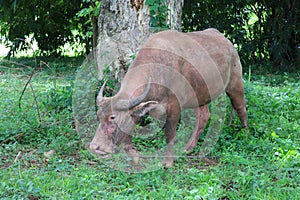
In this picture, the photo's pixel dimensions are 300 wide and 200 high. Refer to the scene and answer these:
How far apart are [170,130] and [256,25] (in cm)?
783

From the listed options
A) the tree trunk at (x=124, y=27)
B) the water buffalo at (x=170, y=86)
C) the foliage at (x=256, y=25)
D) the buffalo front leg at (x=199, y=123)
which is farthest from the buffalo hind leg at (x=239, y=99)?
the foliage at (x=256, y=25)

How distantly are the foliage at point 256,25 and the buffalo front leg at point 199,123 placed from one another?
573 centimetres

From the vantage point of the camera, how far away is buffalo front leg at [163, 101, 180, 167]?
514cm

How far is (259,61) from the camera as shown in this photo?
1223cm

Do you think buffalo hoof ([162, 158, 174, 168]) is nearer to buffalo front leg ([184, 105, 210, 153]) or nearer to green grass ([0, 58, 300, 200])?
green grass ([0, 58, 300, 200])

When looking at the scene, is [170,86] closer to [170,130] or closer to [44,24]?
[170,130]

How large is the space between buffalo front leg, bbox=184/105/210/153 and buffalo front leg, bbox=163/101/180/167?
0.61m

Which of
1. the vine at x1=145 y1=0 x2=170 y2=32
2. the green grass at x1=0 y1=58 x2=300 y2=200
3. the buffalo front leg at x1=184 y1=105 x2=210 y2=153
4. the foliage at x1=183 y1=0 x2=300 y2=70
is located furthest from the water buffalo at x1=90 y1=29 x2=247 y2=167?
the foliage at x1=183 y1=0 x2=300 y2=70

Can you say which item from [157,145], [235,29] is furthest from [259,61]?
[157,145]

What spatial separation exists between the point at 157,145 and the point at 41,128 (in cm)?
154

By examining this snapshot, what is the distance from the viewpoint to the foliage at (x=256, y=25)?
37.8 feet

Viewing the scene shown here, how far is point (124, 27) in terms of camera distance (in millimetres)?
6918

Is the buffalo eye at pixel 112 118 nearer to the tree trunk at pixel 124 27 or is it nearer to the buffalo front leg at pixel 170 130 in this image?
the buffalo front leg at pixel 170 130

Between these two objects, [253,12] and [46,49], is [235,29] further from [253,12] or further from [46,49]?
[46,49]
